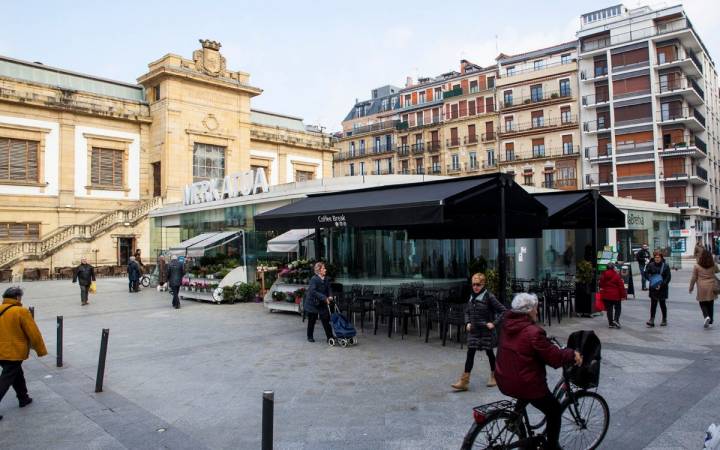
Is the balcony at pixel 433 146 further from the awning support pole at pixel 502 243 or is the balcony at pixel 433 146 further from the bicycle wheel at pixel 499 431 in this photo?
the bicycle wheel at pixel 499 431

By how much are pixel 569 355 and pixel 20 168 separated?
35.1m

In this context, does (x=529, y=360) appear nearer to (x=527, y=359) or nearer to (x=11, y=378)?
(x=527, y=359)

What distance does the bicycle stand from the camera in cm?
399

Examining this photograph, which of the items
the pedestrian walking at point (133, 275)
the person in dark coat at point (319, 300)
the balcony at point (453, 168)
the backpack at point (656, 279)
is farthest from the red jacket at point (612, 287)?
the balcony at point (453, 168)

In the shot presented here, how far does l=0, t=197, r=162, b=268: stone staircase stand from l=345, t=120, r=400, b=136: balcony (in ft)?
109

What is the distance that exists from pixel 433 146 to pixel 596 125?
16.3m

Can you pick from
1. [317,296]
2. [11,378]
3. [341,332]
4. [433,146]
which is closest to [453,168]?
[433,146]

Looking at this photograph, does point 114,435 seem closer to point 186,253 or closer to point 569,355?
point 569,355

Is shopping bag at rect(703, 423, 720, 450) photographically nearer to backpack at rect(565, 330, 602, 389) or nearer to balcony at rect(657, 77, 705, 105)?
backpack at rect(565, 330, 602, 389)

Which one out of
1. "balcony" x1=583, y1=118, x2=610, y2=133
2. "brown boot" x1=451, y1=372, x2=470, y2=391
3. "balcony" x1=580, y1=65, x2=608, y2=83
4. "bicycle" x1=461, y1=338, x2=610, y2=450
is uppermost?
"balcony" x1=580, y1=65, x2=608, y2=83

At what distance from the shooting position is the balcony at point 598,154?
153 ft

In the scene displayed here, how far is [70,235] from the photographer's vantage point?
2966cm

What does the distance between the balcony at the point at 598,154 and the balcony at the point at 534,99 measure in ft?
17.4

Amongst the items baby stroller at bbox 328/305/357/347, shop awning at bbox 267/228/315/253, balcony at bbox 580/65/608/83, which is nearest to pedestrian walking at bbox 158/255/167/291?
shop awning at bbox 267/228/315/253
